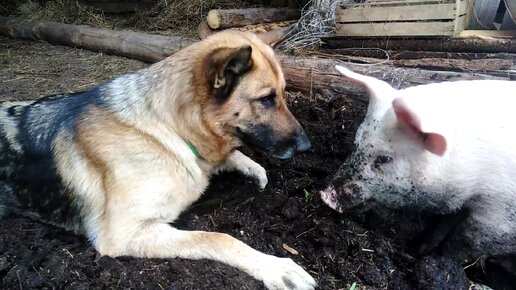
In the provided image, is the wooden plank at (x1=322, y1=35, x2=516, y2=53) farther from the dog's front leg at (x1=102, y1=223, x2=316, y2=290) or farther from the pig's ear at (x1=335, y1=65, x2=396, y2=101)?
the dog's front leg at (x1=102, y1=223, x2=316, y2=290)

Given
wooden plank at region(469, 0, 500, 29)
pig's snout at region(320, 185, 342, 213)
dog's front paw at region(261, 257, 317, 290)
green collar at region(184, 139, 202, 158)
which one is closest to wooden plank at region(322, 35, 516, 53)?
wooden plank at region(469, 0, 500, 29)

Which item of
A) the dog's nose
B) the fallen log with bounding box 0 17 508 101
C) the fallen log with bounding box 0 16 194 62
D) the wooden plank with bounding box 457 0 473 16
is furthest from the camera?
the fallen log with bounding box 0 16 194 62

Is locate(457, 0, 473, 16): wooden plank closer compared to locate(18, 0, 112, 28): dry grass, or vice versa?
locate(457, 0, 473, 16): wooden plank

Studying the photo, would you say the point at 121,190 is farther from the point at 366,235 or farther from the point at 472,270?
the point at 472,270

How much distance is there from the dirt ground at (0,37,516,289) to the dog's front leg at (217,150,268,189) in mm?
79

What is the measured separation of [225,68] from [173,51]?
3.83 meters

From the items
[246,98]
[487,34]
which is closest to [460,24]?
[487,34]

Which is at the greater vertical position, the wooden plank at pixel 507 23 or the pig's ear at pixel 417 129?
the pig's ear at pixel 417 129

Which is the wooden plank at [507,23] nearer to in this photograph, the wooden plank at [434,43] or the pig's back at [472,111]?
the wooden plank at [434,43]

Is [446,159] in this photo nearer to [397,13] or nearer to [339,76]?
[339,76]

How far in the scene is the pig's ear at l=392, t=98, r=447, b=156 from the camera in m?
2.53

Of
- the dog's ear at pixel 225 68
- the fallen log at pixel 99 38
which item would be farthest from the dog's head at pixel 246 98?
the fallen log at pixel 99 38

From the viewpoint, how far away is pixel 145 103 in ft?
9.82

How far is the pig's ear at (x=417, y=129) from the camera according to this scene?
253 centimetres
